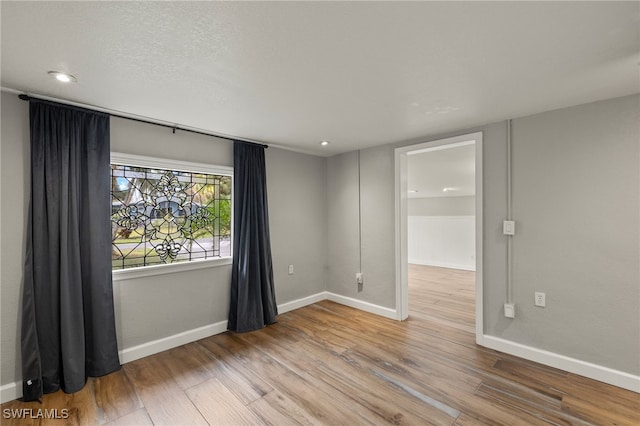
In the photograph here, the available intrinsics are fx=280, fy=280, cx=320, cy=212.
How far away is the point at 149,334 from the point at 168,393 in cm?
82

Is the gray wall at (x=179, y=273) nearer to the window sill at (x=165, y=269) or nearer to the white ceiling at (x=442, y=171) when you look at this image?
the window sill at (x=165, y=269)

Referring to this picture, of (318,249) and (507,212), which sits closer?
(507,212)

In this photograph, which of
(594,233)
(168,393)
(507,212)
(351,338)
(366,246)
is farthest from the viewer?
Result: (366,246)

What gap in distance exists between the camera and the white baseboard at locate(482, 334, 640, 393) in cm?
219

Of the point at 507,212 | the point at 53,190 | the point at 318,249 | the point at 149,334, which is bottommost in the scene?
the point at 149,334

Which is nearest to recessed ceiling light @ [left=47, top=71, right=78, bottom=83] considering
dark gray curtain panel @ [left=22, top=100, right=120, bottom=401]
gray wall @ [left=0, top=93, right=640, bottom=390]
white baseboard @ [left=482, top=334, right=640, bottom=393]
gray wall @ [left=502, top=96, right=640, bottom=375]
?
dark gray curtain panel @ [left=22, top=100, right=120, bottom=401]

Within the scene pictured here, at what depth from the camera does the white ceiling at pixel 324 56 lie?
1.28 metres

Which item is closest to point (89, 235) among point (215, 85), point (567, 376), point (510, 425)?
point (215, 85)

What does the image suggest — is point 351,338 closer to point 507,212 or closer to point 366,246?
point 366,246

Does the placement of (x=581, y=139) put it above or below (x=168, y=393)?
above

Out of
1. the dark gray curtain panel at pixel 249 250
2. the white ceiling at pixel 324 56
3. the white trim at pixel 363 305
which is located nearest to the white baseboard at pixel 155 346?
the dark gray curtain panel at pixel 249 250

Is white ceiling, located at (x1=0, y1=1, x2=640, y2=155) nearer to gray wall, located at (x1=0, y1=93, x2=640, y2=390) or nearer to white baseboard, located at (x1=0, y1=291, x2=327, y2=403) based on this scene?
gray wall, located at (x1=0, y1=93, x2=640, y2=390)

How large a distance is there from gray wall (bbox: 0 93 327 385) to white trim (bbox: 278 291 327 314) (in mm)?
70

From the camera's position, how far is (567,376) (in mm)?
Answer: 2365
